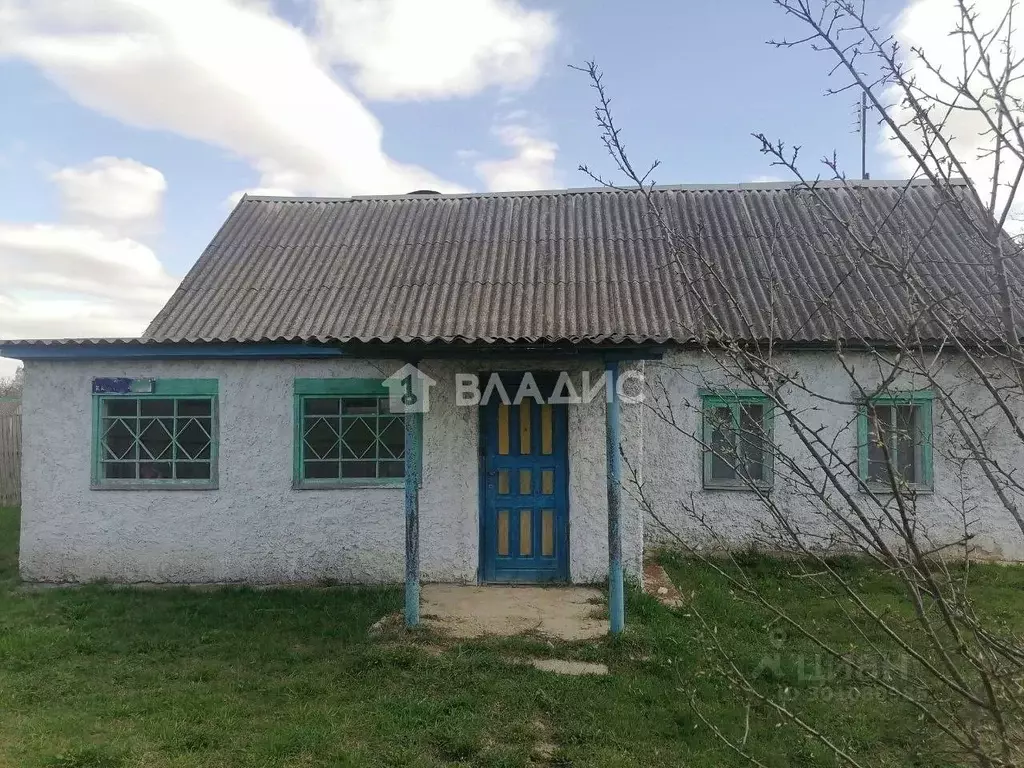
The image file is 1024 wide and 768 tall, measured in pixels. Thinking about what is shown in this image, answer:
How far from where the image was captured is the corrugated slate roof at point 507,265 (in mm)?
7832

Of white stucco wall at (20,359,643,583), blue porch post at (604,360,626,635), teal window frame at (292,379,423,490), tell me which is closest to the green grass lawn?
blue porch post at (604,360,626,635)

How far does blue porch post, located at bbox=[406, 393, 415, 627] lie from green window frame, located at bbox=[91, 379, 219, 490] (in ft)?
8.40

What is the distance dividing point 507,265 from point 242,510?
4839 millimetres

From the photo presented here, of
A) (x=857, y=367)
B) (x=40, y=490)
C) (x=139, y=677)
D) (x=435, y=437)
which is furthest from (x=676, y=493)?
(x=40, y=490)

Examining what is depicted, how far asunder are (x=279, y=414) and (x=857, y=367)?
652 centimetres

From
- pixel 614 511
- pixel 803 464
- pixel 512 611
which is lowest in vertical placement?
pixel 512 611

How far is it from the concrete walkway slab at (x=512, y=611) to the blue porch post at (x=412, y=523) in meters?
0.25

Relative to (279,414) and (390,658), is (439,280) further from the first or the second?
(390,658)

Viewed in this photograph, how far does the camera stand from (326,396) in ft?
22.2

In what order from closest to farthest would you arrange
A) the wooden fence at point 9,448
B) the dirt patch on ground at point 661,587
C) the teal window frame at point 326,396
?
1. the dirt patch on ground at point 661,587
2. the teal window frame at point 326,396
3. the wooden fence at point 9,448
